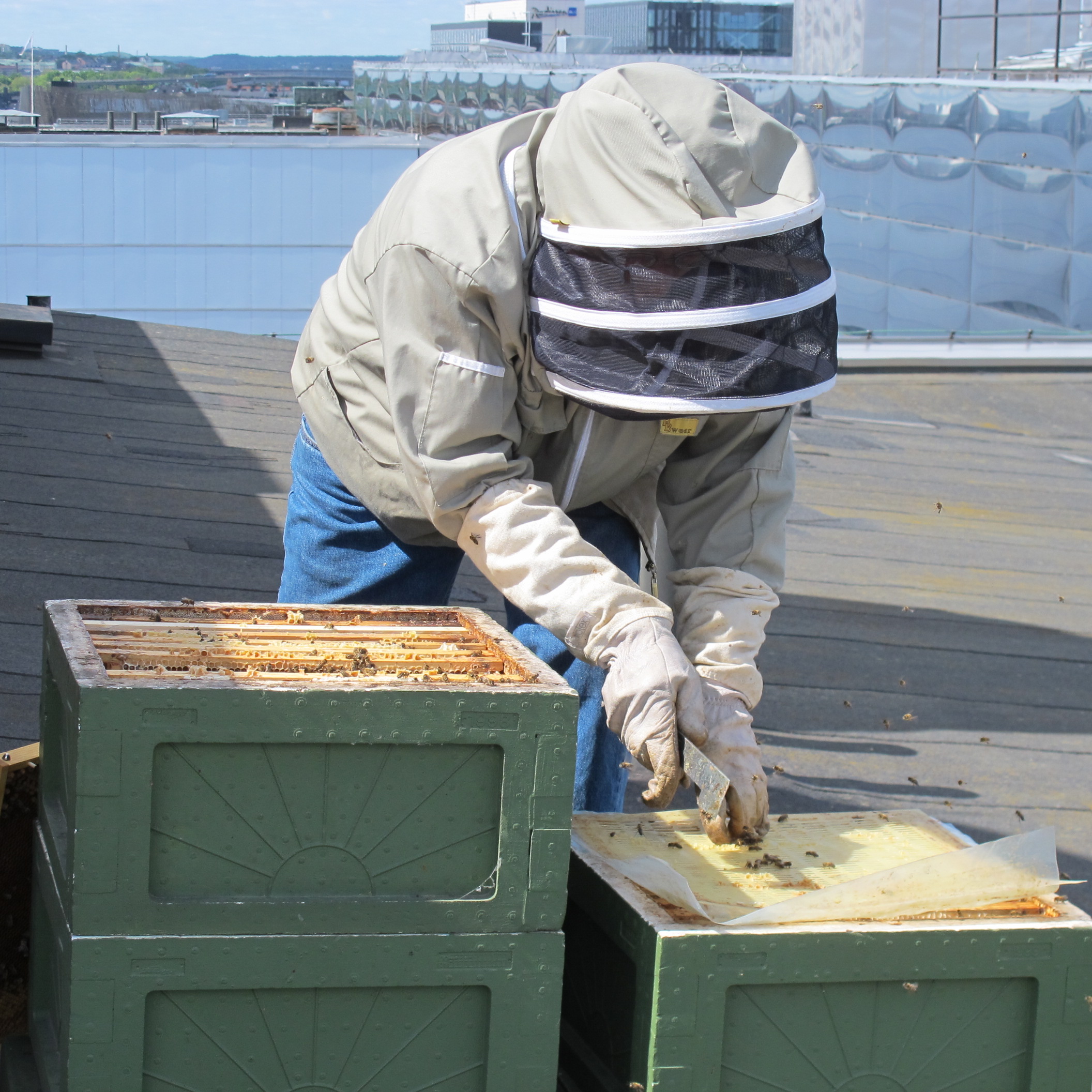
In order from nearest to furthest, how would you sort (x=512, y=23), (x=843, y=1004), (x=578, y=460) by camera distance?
(x=843, y=1004) < (x=578, y=460) < (x=512, y=23)

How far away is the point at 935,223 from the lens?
962 cm

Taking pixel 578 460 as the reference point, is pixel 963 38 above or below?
above

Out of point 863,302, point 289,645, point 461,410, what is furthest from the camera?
point 863,302

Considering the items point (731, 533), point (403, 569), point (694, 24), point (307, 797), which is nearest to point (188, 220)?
point (403, 569)

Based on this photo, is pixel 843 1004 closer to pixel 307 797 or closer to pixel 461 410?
pixel 307 797

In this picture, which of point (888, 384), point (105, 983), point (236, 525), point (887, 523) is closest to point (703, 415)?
point (105, 983)

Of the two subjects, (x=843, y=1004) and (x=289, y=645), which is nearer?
(x=843, y=1004)

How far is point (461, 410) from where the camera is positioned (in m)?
1.84

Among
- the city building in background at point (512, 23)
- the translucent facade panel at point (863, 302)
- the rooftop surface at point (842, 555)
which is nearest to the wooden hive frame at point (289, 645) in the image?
the rooftop surface at point (842, 555)

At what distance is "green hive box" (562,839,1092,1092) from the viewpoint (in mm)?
1562

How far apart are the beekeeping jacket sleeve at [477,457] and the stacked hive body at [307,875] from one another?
24 centimetres

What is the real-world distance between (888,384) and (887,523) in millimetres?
3119

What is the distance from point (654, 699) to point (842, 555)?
384cm

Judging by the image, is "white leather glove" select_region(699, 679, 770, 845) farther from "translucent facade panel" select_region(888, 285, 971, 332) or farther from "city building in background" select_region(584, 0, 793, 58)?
"city building in background" select_region(584, 0, 793, 58)
